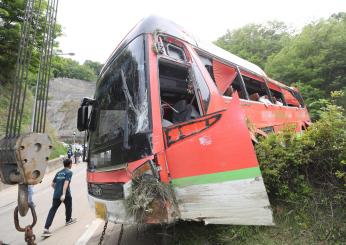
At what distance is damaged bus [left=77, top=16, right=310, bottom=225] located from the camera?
11.3 ft

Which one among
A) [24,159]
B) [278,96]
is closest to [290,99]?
[278,96]

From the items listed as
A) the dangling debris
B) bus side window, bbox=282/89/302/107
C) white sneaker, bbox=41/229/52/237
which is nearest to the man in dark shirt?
white sneaker, bbox=41/229/52/237

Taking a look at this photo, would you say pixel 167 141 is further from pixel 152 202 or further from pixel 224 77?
pixel 224 77

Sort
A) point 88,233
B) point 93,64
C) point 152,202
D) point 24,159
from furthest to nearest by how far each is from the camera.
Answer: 1. point 93,64
2. point 88,233
3. point 152,202
4. point 24,159

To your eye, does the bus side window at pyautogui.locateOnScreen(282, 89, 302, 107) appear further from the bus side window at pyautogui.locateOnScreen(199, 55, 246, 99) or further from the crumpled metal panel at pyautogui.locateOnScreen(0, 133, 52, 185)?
the crumpled metal panel at pyautogui.locateOnScreen(0, 133, 52, 185)

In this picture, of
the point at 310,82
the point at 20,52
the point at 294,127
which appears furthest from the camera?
the point at 310,82

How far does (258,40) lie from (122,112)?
3491 centimetres

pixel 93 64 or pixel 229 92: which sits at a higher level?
pixel 93 64

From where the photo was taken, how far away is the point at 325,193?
402 cm

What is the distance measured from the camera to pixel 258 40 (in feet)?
120

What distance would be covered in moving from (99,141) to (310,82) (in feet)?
62.1

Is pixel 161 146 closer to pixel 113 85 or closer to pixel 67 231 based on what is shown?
pixel 113 85

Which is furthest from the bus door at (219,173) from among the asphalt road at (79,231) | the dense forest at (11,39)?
the dense forest at (11,39)

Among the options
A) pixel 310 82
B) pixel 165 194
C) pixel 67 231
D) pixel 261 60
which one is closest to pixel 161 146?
pixel 165 194
